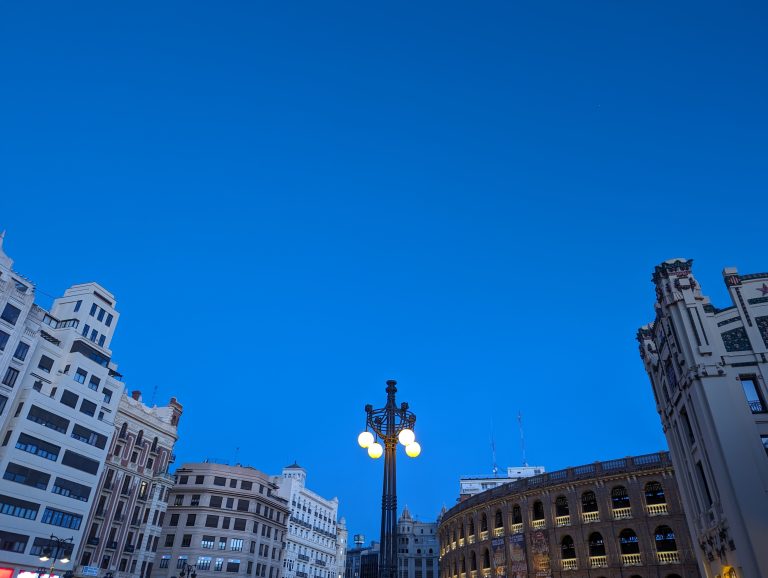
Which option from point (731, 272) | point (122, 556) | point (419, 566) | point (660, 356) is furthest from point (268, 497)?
point (731, 272)

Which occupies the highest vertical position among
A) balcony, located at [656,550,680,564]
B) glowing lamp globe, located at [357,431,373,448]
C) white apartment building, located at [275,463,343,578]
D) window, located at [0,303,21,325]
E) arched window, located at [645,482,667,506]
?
window, located at [0,303,21,325]

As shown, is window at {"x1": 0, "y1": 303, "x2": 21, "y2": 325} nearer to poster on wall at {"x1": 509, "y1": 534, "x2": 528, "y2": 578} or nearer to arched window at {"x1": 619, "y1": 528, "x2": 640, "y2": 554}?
poster on wall at {"x1": 509, "y1": 534, "x2": 528, "y2": 578}

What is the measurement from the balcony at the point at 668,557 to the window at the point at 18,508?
55.7m

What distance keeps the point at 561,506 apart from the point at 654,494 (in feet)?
30.1

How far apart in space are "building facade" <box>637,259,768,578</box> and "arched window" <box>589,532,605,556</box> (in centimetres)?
2226

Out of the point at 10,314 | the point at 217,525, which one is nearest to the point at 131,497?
the point at 217,525

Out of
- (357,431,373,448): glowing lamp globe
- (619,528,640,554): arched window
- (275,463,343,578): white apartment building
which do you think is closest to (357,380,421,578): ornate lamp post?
(357,431,373,448): glowing lamp globe

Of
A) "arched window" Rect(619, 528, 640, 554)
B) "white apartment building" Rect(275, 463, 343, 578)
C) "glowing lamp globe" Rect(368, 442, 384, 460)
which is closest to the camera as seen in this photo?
"glowing lamp globe" Rect(368, 442, 384, 460)

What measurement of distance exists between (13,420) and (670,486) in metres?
59.3

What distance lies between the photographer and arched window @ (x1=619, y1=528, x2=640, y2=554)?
5159cm

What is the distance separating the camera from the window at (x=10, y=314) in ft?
170

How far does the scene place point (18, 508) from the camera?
51.0 m

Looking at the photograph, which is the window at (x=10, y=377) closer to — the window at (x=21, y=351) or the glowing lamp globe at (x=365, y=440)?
the window at (x=21, y=351)

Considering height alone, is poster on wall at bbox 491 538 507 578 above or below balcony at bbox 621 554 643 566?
above
